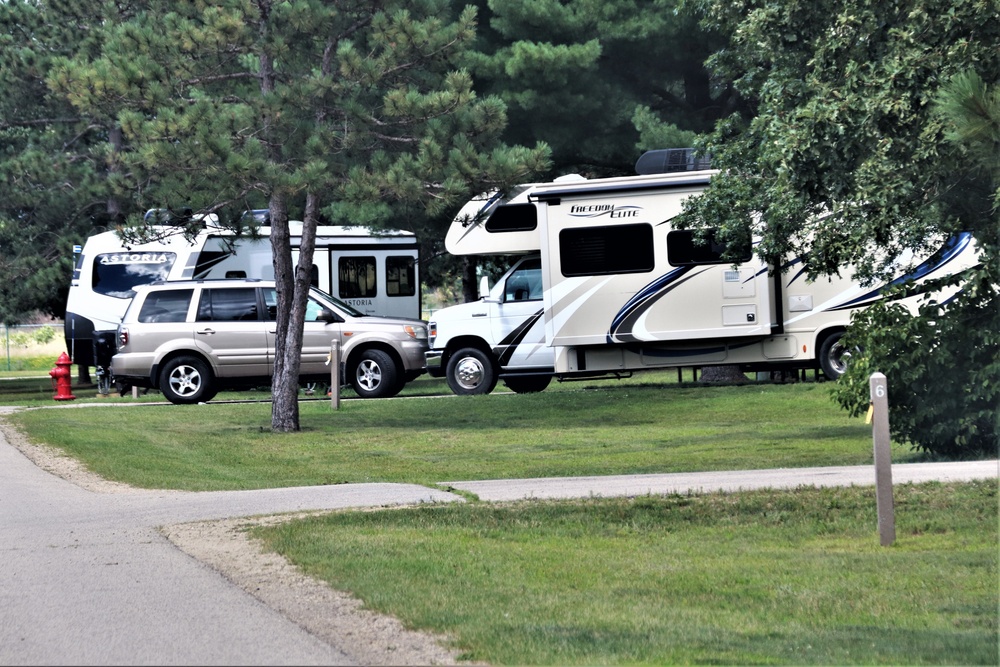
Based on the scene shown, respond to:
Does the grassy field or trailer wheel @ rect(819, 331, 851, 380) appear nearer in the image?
the grassy field

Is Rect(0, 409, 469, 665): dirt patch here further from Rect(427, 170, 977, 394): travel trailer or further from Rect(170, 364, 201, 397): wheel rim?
Rect(170, 364, 201, 397): wheel rim

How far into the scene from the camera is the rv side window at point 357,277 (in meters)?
29.5

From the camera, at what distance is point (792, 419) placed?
1906 cm

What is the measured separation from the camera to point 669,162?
22.4m

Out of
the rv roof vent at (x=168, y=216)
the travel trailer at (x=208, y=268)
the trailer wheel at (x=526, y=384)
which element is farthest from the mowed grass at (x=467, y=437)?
the travel trailer at (x=208, y=268)

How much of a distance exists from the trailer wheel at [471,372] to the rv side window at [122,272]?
299 inches

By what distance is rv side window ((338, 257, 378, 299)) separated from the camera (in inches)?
1163

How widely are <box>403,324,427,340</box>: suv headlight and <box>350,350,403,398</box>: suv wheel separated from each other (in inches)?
22.2

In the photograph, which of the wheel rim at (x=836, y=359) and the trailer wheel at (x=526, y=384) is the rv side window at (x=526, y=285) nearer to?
the trailer wheel at (x=526, y=384)

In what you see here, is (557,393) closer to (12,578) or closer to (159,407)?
(159,407)

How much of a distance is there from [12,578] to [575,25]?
60.9 ft

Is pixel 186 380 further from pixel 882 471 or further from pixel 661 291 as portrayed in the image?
pixel 882 471

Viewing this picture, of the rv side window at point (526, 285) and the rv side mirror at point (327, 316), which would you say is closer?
the rv side mirror at point (327, 316)

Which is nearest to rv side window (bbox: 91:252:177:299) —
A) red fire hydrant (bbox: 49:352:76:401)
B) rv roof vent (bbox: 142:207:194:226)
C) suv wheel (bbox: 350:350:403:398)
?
red fire hydrant (bbox: 49:352:76:401)
